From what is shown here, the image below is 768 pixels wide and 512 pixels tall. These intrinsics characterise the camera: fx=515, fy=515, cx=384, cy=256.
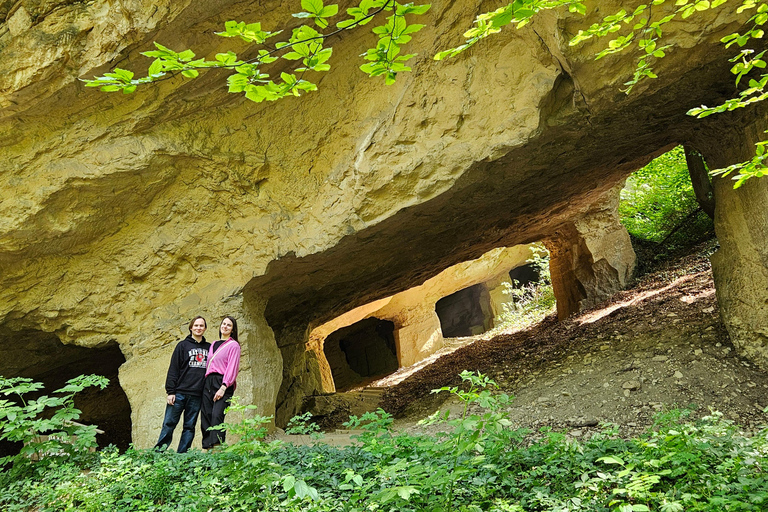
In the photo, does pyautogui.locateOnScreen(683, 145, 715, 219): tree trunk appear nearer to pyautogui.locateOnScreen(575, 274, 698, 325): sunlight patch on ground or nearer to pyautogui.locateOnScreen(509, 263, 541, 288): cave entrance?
pyautogui.locateOnScreen(575, 274, 698, 325): sunlight patch on ground

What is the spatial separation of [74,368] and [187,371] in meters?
4.93

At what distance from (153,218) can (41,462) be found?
2757mm

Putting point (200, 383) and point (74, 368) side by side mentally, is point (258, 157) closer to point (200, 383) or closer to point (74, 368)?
point (200, 383)

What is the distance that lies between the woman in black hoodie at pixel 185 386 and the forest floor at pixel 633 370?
2073mm

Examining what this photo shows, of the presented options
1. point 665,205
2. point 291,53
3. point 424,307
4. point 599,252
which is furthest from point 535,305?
point 291,53

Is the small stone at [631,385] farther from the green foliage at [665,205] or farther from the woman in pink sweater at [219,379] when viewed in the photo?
the green foliage at [665,205]

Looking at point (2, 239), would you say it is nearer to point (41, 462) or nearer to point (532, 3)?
point (41, 462)

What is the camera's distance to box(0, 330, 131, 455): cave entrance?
7.20 metres

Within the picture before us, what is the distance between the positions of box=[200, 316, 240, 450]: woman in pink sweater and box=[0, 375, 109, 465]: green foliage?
0.91 metres

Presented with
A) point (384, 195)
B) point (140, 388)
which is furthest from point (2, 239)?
point (384, 195)

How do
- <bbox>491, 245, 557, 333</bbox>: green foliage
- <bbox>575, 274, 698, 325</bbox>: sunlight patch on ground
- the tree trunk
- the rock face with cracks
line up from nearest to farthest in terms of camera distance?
1. the rock face with cracks
2. the tree trunk
3. <bbox>575, 274, 698, 325</bbox>: sunlight patch on ground
4. <bbox>491, 245, 557, 333</bbox>: green foliage

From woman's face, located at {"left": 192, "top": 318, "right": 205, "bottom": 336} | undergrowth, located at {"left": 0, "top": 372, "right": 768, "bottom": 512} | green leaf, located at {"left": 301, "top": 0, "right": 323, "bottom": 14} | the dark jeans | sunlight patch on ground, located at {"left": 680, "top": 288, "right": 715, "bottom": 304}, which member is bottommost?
sunlight patch on ground, located at {"left": 680, "top": 288, "right": 715, "bottom": 304}

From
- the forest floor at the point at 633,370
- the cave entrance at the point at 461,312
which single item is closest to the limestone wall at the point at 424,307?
the cave entrance at the point at 461,312

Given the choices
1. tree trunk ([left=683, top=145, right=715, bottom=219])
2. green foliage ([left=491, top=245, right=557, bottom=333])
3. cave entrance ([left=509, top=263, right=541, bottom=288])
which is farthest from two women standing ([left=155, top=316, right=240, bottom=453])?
cave entrance ([left=509, top=263, right=541, bottom=288])
